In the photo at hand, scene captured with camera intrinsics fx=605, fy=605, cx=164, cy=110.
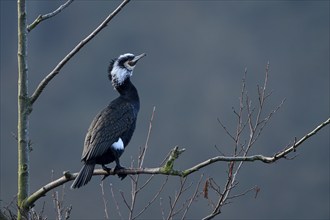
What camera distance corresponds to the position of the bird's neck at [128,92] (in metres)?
4.16

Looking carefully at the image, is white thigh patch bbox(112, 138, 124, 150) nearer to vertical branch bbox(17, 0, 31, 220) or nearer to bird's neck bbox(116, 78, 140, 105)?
bird's neck bbox(116, 78, 140, 105)

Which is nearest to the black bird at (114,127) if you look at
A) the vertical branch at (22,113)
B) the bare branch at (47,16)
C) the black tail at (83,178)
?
the black tail at (83,178)

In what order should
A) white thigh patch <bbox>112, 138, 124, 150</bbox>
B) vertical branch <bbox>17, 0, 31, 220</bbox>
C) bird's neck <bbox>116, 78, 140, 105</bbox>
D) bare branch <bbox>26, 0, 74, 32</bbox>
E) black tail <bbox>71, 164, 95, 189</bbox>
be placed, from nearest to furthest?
vertical branch <bbox>17, 0, 31, 220</bbox> < bare branch <bbox>26, 0, 74, 32</bbox> < black tail <bbox>71, 164, 95, 189</bbox> < white thigh patch <bbox>112, 138, 124, 150</bbox> < bird's neck <bbox>116, 78, 140, 105</bbox>

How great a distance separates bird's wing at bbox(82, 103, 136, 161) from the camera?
11.6 ft

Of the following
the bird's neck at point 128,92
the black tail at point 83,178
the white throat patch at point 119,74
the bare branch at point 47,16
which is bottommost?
the black tail at point 83,178

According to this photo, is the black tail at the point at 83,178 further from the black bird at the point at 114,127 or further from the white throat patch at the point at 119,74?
the white throat patch at the point at 119,74

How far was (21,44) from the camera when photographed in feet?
8.99

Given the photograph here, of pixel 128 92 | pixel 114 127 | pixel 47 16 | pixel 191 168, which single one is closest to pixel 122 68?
pixel 128 92

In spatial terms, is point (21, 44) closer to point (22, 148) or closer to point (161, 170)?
point (22, 148)

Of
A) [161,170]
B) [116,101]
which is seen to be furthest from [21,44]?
[116,101]

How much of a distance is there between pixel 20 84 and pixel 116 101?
4.42 feet

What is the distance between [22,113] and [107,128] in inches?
38.1

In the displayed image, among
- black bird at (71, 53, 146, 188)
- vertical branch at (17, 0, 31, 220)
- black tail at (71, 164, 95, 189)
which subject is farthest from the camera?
black bird at (71, 53, 146, 188)

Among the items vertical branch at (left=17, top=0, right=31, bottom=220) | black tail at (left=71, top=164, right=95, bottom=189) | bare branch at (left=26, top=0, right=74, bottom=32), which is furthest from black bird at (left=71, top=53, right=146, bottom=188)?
bare branch at (left=26, top=0, right=74, bottom=32)
